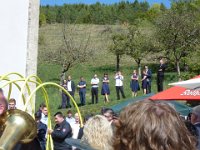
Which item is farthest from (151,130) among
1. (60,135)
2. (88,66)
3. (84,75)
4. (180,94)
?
(88,66)

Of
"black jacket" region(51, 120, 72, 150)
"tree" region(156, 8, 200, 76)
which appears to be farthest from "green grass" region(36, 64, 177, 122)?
"black jacket" region(51, 120, 72, 150)

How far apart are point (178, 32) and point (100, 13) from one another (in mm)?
53870

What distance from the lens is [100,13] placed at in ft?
301

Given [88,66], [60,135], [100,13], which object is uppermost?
[100,13]

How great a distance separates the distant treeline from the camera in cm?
8712

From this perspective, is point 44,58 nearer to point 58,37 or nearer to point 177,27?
point 177,27

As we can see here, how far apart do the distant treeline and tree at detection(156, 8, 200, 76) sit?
40.3m

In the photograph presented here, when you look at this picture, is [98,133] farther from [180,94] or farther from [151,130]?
[180,94]

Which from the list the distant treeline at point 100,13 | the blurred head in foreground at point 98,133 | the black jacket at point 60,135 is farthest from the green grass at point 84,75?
the distant treeline at point 100,13

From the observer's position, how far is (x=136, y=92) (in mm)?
28531

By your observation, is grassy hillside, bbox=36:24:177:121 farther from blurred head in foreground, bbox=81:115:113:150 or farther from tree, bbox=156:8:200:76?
blurred head in foreground, bbox=81:115:113:150

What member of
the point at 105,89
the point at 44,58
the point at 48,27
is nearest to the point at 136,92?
the point at 105,89

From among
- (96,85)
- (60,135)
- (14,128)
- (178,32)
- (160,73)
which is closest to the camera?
(14,128)

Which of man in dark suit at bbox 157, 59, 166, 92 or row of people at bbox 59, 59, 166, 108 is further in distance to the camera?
row of people at bbox 59, 59, 166, 108
